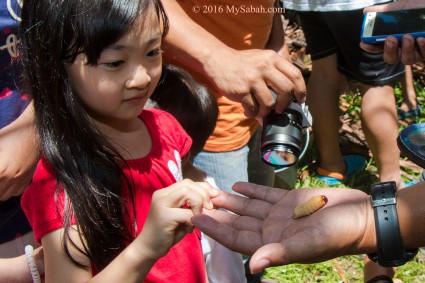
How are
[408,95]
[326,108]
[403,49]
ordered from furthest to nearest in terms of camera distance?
[408,95]
[326,108]
[403,49]

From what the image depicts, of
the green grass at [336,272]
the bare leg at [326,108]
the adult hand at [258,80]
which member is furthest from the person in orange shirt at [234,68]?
the bare leg at [326,108]

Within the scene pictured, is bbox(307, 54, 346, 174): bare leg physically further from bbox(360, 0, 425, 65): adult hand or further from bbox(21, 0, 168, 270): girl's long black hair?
bbox(21, 0, 168, 270): girl's long black hair

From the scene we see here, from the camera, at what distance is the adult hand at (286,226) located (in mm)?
1469

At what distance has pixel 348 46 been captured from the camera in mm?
3162

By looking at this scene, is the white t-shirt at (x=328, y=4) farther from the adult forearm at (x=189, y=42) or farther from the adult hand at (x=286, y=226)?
the adult hand at (x=286, y=226)

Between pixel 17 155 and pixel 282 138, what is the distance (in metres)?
0.77

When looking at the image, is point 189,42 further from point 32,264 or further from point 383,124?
point 383,124

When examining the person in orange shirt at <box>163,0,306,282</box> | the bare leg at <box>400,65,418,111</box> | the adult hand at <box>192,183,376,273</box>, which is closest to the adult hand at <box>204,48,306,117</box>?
the person in orange shirt at <box>163,0,306,282</box>

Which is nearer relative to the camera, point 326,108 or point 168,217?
point 168,217

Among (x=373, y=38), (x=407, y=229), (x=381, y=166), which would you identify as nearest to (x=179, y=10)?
(x=373, y=38)

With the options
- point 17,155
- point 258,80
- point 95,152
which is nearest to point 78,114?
point 95,152

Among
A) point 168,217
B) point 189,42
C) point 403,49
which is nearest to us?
point 168,217

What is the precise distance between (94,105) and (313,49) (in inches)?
86.7

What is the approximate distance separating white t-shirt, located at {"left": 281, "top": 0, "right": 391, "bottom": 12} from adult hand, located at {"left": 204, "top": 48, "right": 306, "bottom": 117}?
1304 millimetres
